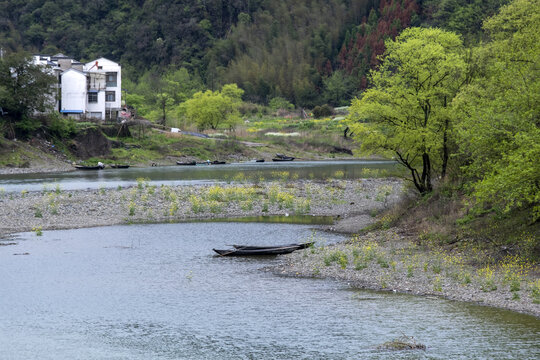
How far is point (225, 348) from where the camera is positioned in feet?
75.5

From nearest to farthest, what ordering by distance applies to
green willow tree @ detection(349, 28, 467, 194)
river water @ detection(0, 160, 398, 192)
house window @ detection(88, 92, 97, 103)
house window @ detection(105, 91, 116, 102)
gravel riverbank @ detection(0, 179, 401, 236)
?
green willow tree @ detection(349, 28, 467, 194)
gravel riverbank @ detection(0, 179, 401, 236)
river water @ detection(0, 160, 398, 192)
house window @ detection(88, 92, 97, 103)
house window @ detection(105, 91, 116, 102)

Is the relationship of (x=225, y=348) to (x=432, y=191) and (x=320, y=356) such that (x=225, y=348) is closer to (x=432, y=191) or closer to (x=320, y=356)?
Answer: (x=320, y=356)

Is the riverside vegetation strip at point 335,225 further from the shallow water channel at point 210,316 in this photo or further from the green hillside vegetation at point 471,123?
the green hillside vegetation at point 471,123

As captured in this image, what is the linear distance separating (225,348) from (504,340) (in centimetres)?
1009

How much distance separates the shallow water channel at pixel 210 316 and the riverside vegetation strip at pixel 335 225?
1.64 m

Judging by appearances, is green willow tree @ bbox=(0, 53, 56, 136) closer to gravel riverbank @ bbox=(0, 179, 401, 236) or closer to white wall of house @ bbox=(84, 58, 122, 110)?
white wall of house @ bbox=(84, 58, 122, 110)

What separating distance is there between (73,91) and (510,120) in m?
94.7

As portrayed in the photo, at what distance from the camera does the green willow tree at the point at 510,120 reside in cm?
2861

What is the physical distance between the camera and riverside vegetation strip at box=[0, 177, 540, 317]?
2892 cm

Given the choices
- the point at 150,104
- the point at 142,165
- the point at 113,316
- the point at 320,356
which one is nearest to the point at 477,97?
the point at 320,356

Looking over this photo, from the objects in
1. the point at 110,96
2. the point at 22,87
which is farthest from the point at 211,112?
the point at 22,87

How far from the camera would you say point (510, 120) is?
30344 millimetres

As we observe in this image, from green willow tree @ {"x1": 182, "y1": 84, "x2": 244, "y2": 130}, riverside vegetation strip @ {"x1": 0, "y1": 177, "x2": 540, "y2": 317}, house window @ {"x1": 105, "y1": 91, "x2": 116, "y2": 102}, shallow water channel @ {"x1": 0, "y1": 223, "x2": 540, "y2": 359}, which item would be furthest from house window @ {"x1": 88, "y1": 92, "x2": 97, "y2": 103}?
shallow water channel @ {"x1": 0, "y1": 223, "x2": 540, "y2": 359}

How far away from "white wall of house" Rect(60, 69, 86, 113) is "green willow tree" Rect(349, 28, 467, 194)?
3067 inches
